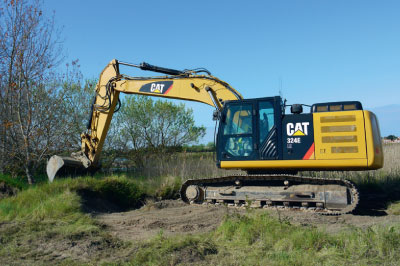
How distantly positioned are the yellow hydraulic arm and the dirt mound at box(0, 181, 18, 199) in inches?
86.0

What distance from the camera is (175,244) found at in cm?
486

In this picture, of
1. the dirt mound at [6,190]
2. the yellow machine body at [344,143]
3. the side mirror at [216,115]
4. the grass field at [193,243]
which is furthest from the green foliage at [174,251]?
the dirt mound at [6,190]

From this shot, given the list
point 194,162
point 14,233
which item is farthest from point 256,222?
point 194,162

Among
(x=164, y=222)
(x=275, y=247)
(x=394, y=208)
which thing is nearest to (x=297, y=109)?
(x=394, y=208)

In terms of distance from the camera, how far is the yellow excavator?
742cm

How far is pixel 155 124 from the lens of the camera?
19219 mm

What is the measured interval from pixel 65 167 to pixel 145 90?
3051 mm

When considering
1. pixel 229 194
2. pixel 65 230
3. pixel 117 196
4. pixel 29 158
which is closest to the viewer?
pixel 65 230

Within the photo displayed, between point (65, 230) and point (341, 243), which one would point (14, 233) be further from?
point (341, 243)

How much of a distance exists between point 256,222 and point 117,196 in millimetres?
5799

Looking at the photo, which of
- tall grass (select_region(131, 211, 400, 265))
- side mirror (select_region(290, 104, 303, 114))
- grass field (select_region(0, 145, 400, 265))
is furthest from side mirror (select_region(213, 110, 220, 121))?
tall grass (select_region(131, 211, 400, 265))

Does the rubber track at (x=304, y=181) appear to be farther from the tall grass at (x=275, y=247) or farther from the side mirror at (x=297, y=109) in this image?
the tall grass at (x=275, y=247)

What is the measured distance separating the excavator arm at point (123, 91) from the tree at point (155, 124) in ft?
23.2

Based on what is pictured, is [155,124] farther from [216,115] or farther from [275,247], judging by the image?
[275,247]
